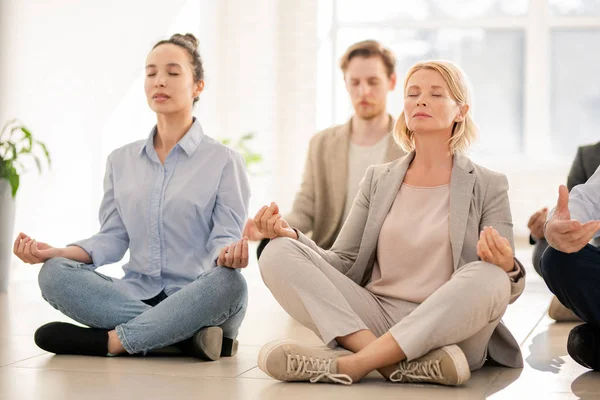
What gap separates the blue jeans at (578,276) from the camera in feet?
7.23

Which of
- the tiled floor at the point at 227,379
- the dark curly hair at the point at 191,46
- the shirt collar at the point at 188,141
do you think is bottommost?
the tiled floor at the point at 227,379

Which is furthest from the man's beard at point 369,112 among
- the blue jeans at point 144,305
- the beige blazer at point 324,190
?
the blue jeans at point 144,305

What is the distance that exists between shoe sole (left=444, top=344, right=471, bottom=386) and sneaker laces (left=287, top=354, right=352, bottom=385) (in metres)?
0.24

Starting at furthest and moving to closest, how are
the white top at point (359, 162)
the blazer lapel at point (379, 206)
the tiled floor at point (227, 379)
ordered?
the white top at point (359, 162), the blazer lapel at point (379, 206), the tiled floor at point (227, 379)

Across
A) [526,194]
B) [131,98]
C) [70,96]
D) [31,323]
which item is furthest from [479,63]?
[31,323]

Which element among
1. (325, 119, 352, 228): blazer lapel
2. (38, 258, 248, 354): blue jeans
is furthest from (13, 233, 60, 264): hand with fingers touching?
(325, 119, 352, 228): blazer lapel

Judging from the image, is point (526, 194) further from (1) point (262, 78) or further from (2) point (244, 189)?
(2) point (244, 189)

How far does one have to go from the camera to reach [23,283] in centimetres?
463

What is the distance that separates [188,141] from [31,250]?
553 mm

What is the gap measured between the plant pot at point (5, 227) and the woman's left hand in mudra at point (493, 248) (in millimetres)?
2860

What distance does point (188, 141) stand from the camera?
2.74 meters

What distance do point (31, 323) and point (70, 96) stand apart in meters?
2.59

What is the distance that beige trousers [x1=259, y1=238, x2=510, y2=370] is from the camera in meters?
2.06

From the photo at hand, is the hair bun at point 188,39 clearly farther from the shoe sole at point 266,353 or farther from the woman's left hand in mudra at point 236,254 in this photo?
the shoe sole at point 266,353
